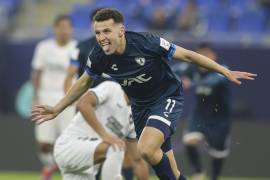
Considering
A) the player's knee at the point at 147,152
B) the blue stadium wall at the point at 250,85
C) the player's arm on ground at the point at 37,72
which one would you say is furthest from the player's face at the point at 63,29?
the player's knee at the point at 147,152

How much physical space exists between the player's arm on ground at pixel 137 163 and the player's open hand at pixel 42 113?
5.25 ft

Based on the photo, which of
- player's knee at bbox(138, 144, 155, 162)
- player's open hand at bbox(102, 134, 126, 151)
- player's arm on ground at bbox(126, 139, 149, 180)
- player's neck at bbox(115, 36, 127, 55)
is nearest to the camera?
player's knee at bbox(138, 144, 155, 162)

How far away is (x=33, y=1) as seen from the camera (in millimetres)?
19312

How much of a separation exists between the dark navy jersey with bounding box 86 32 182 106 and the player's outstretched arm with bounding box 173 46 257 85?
94 millimetres

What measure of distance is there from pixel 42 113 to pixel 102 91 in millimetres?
931

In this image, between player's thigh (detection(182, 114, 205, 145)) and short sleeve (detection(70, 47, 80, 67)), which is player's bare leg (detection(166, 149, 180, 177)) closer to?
short sleeve (detection(70, 47, 80, 67))

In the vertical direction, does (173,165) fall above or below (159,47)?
below

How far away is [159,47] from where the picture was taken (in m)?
8.25

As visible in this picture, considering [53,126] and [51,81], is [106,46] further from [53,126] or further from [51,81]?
[51,81]

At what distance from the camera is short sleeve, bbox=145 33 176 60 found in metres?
8.24

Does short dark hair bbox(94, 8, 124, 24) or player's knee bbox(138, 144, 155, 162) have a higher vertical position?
short dark hair bbox(94, 8, 124, 24)

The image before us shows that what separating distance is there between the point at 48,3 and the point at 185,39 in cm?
455

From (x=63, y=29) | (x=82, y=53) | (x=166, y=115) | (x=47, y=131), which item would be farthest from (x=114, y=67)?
(x=47, y=131)

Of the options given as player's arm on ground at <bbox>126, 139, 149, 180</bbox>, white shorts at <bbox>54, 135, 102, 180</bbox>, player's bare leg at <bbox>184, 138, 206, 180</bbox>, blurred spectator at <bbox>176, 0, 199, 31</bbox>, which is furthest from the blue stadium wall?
white shorts at <bbox>54, 135, 102, 180</bbox>
